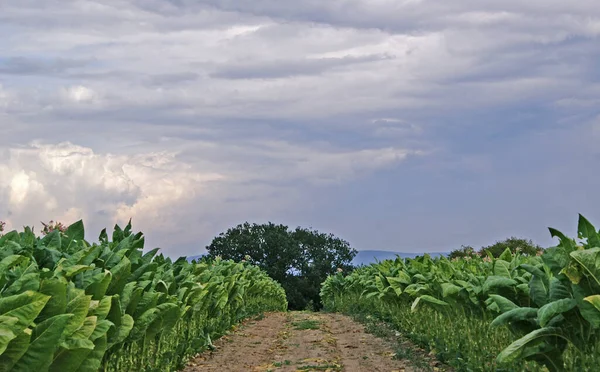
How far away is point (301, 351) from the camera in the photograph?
13750 millimetres

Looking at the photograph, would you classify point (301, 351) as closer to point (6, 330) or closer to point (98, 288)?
point (98, 288)

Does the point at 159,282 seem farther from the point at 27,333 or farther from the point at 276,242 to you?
the point at 276,242

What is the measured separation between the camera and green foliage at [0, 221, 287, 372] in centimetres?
473

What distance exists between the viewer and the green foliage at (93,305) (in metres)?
4.73

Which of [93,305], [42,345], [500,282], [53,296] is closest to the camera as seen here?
[42,345]

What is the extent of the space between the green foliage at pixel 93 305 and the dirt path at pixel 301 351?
560 millimetres

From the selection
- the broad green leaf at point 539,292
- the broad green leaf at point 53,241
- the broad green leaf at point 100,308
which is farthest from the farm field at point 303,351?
the broad green leaf at point 100,308

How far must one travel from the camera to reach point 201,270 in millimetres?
13961

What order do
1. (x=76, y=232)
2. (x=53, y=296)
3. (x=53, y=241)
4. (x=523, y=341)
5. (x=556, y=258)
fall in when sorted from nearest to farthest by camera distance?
(x=53, y=296) < (x=523, y=341) < (x=556, y=258) < (x=53, y=241) < (x=76, y=232)

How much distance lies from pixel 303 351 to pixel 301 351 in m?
0.04

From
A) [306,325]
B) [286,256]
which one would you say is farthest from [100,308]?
[286,256]

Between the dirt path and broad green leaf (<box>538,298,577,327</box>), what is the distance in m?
5.17

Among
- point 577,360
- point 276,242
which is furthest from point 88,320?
point 276,242

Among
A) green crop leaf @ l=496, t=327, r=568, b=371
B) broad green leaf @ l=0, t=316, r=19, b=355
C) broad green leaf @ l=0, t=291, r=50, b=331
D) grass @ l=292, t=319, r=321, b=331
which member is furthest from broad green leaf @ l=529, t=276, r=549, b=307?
grass @ l=292, t=319, r=321, b=331
